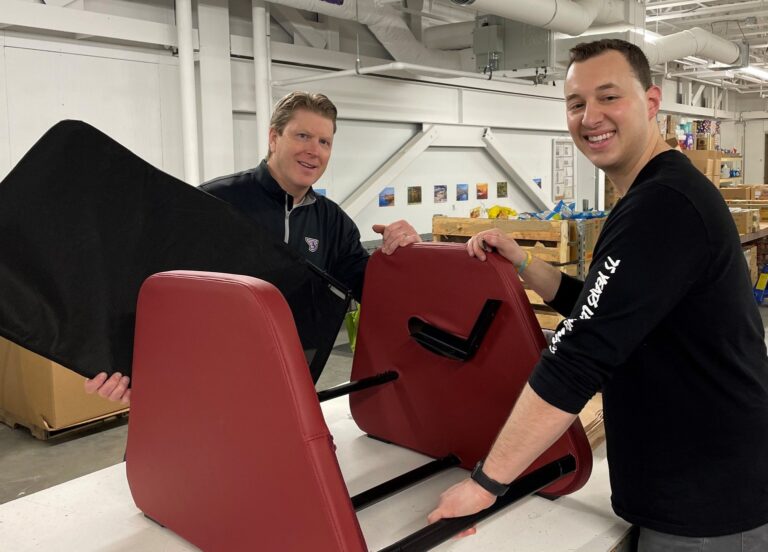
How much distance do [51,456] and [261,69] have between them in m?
3.39

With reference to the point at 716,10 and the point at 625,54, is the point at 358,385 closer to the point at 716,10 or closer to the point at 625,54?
the point at 625,54

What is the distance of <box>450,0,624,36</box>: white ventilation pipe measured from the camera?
5008 millimetres

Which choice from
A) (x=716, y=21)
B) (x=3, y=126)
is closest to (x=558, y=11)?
(x=3, y=126)

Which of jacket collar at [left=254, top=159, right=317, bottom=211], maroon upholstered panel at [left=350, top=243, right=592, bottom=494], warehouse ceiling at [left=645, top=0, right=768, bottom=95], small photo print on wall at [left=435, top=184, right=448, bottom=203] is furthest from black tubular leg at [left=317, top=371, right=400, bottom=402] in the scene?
warehouse ceiling at [left=645, top=0, right=768, bottom=95]

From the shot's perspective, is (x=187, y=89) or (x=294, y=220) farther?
(x=187, y=89)

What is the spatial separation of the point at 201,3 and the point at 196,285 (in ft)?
16.1

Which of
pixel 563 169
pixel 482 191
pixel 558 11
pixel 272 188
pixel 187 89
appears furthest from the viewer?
pixel 563 169

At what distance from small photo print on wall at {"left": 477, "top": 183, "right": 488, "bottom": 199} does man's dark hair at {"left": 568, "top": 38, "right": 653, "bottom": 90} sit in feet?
24.6

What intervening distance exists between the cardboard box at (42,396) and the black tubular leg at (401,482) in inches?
126

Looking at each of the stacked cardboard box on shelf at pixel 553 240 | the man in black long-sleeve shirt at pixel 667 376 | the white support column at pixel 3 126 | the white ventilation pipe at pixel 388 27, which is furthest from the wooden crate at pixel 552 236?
the white support column at pixel 3 126

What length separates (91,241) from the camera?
1321 mm

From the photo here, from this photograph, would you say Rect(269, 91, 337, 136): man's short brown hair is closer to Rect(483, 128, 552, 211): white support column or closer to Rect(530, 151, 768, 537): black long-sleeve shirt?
Rect(530, 151, 768, 537): black long-sleeve shirt

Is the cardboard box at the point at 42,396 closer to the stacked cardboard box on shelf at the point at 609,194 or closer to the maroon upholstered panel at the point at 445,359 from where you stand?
the maroon upholstered panel at the point at 445,359

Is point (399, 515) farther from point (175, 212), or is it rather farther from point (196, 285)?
point (175, 212)
